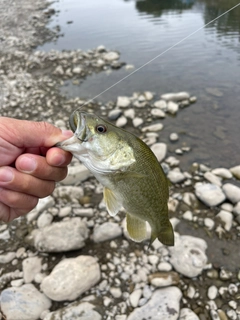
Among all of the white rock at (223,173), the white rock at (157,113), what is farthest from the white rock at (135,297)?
the white rock at (157,113)

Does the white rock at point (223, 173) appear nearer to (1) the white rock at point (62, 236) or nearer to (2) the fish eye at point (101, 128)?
(1) the white rock at point (62, 236)

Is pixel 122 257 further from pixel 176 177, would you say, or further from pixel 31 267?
pixel 176 177

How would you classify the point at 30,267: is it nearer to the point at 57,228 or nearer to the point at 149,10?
the point at 57,228

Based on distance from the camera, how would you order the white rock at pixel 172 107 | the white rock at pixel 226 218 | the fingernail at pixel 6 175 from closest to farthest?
1. the fingernail at pixel 6 175
2. the white rock at pixel 226 218
3. the white rock at pixel 172 107

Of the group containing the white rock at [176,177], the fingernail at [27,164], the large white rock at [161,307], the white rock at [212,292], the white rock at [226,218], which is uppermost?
the fingernail at [27,164]

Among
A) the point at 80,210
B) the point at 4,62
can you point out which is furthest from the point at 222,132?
the point at 4,62

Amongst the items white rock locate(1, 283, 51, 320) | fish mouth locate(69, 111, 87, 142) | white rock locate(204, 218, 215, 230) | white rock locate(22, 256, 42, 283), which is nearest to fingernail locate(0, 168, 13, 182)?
fish mouth locate(69, 111, 87, 142)

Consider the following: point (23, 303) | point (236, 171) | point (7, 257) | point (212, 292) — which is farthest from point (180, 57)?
point (23, 303)
